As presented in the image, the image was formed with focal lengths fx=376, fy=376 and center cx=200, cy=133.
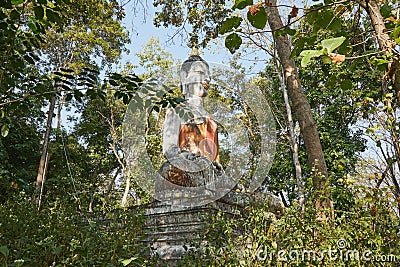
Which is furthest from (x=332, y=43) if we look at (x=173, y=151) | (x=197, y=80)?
(x=197, y=80)

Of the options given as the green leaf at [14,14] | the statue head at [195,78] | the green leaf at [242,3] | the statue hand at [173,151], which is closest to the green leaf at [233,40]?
the green leaf at [242,3]

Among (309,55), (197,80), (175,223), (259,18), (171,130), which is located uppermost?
(197,80)

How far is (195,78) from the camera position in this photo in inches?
255

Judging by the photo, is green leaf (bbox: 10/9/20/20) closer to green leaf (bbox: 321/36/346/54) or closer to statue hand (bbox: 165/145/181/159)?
green leaf (bbox: 321/36/346/54)

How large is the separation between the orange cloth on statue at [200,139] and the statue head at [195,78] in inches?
25.0

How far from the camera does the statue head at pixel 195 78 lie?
645cm

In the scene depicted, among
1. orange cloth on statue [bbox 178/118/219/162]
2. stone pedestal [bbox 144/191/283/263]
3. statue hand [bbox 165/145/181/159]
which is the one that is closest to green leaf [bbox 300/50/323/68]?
stone pedestal [bbox 144/191/283/263]

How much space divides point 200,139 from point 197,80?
113cm

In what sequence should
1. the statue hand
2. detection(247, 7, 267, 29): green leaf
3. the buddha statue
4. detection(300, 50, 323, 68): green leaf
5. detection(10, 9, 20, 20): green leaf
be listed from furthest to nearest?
the statue hand < the buddha statue < detection(10, 9, 20, 20): green leaf < detection(247, 7, 267, 29): green leaf < detection(300, 50, 323, 68): green leaf

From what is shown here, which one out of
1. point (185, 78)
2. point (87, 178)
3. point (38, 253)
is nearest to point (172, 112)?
point (185, 78)

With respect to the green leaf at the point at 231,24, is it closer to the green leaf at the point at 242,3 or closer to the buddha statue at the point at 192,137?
the green leaf at the point at 242,3

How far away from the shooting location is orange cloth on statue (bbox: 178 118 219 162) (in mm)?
5895

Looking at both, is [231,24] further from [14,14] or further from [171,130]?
[171,130]

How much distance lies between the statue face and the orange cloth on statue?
63cm
